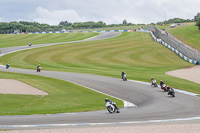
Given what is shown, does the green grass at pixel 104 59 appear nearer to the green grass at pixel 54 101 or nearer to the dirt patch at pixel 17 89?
the green grass at pixel 54 101

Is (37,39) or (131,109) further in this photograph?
(37,39)

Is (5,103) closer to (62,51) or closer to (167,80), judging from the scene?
(167,80)

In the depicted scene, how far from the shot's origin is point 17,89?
2631 cm

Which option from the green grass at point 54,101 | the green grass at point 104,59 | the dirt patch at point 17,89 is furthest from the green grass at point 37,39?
the green grass at point 54,101

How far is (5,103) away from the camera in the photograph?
→ 2116 cm

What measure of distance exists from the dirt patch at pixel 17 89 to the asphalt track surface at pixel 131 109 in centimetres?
615

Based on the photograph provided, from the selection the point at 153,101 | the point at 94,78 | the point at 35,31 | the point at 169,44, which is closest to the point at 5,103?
the point at 153,101

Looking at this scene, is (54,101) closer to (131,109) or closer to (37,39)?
(131,109)

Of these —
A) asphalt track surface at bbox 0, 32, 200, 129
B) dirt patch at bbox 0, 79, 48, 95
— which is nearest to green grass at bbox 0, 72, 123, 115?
dirt patch at bbox 0, 79, 48, 95

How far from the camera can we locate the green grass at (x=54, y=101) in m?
19.5

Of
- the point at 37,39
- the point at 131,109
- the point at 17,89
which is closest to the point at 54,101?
the point at 17,89

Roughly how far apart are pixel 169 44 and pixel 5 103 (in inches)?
2327

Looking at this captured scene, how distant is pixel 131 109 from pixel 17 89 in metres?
11.5

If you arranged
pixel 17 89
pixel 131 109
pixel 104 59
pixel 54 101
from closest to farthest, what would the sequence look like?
pixel 131 109 < pixel 54 101 < pixel 17 89 < pixel 104 59
